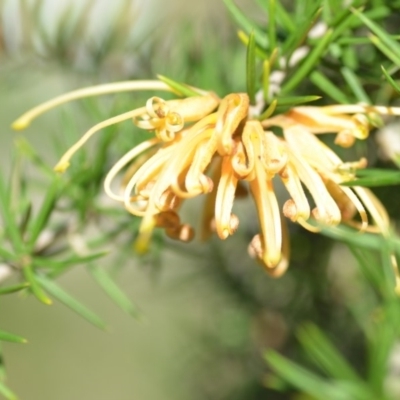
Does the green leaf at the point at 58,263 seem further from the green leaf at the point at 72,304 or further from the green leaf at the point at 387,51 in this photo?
the green leaf at the point at 387,51

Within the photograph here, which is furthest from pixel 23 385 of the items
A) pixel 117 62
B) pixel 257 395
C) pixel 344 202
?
pixel 344 202

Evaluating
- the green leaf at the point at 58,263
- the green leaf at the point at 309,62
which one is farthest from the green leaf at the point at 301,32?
the green leaf at the point at 58,263

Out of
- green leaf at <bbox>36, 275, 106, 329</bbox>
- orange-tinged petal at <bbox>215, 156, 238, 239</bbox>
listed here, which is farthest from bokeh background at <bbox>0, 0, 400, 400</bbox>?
orange-tinged petal at <bbox>215, 156, 238, 239</bbox>

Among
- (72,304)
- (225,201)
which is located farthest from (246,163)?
(72,304)

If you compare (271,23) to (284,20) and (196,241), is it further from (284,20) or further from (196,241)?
(196,241)

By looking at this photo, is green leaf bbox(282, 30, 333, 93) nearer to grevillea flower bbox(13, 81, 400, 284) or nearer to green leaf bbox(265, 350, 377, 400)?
grevillea flower bbox(13, 81, 400, 284)

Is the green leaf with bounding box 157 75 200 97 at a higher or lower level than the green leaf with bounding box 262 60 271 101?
higher
